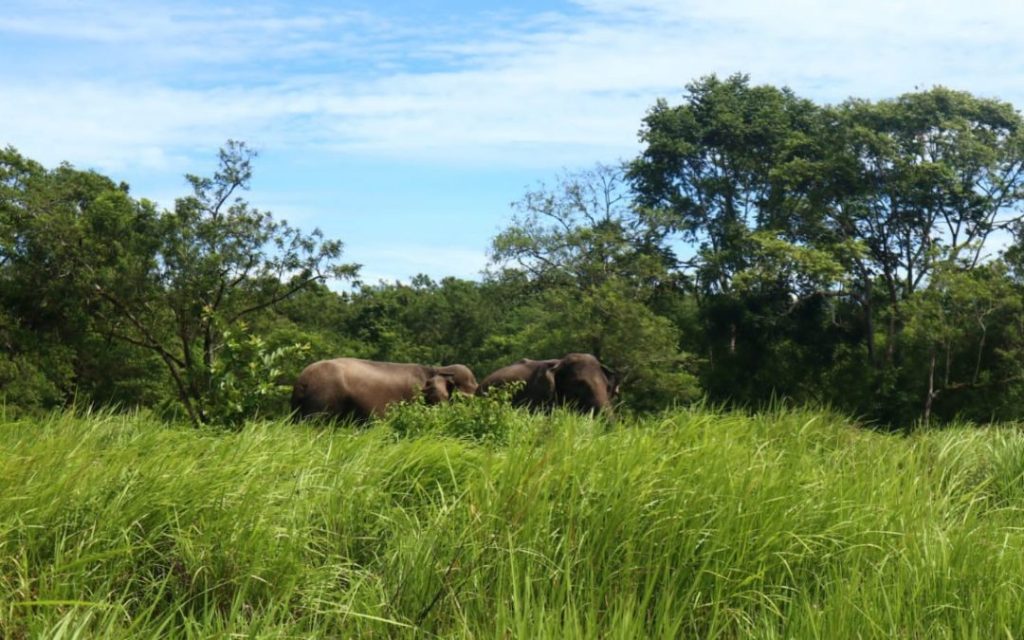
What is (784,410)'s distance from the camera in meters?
9.05

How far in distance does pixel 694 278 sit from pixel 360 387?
684 inches

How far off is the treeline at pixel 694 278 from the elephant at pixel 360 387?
7.25 ft

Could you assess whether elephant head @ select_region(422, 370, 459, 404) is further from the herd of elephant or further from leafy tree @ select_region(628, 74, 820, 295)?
leafy tree @ select_region(628, 74, 820, 295)

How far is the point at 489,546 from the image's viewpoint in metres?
5.00

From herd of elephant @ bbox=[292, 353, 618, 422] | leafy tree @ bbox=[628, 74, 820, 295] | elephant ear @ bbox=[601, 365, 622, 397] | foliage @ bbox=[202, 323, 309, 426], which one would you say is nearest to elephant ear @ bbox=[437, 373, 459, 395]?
herd of elephant @ bbox=[292, 353, 618, 422]

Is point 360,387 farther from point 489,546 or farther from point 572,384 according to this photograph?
point 489,546

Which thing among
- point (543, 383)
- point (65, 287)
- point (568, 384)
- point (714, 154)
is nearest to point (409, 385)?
point (543, 383)

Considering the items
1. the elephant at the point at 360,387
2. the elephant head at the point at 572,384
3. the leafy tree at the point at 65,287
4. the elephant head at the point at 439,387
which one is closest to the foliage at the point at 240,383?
the elephant at the point at 360,387

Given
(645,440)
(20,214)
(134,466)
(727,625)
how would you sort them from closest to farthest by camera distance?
(727,625) → (134,466) → (645,440) → (20,214)

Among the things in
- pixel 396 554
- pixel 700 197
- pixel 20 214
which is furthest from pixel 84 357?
pixel 396 554

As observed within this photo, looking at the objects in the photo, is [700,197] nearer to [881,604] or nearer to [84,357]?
[84,357]

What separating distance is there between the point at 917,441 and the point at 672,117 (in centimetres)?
2712

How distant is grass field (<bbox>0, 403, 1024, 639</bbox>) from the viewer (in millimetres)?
4617

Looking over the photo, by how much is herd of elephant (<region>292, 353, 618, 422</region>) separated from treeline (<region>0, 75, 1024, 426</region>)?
231cm
